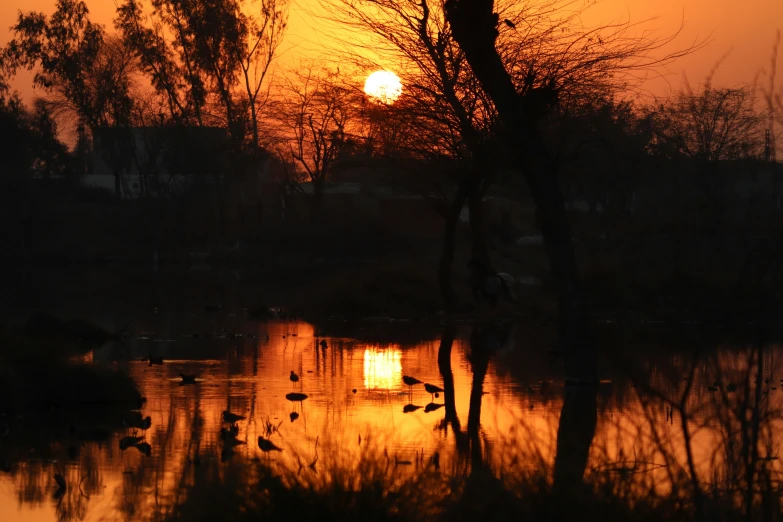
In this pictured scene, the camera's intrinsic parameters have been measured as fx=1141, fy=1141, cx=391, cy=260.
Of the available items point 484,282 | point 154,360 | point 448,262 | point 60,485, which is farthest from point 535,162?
point 484,282

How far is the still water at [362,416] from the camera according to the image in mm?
7578

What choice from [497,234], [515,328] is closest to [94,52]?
[497,234]

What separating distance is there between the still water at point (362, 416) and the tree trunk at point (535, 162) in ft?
2.12

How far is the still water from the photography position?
758cm

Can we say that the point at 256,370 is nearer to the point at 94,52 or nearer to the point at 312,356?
the point at 312,356

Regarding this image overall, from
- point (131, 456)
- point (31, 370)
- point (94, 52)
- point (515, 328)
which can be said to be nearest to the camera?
point (131, 456)

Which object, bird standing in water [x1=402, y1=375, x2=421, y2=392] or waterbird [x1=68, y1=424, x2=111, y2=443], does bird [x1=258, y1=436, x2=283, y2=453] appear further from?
bird standing in water [x1=402, y1=375, x2=421, y2=392]

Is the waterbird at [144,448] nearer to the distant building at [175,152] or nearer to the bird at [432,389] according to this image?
the bird at [432,389]

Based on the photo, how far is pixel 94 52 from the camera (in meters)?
69.5

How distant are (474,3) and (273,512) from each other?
25.3 feet

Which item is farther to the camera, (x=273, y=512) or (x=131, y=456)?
(x=131, y=456)

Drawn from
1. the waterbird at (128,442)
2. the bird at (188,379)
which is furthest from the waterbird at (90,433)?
the bird at (188,379)

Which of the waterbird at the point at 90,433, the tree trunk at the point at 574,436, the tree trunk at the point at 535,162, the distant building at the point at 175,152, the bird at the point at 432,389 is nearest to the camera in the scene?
the tree trunk at the point at 574,436

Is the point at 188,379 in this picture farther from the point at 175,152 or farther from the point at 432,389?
the point at 175,152
